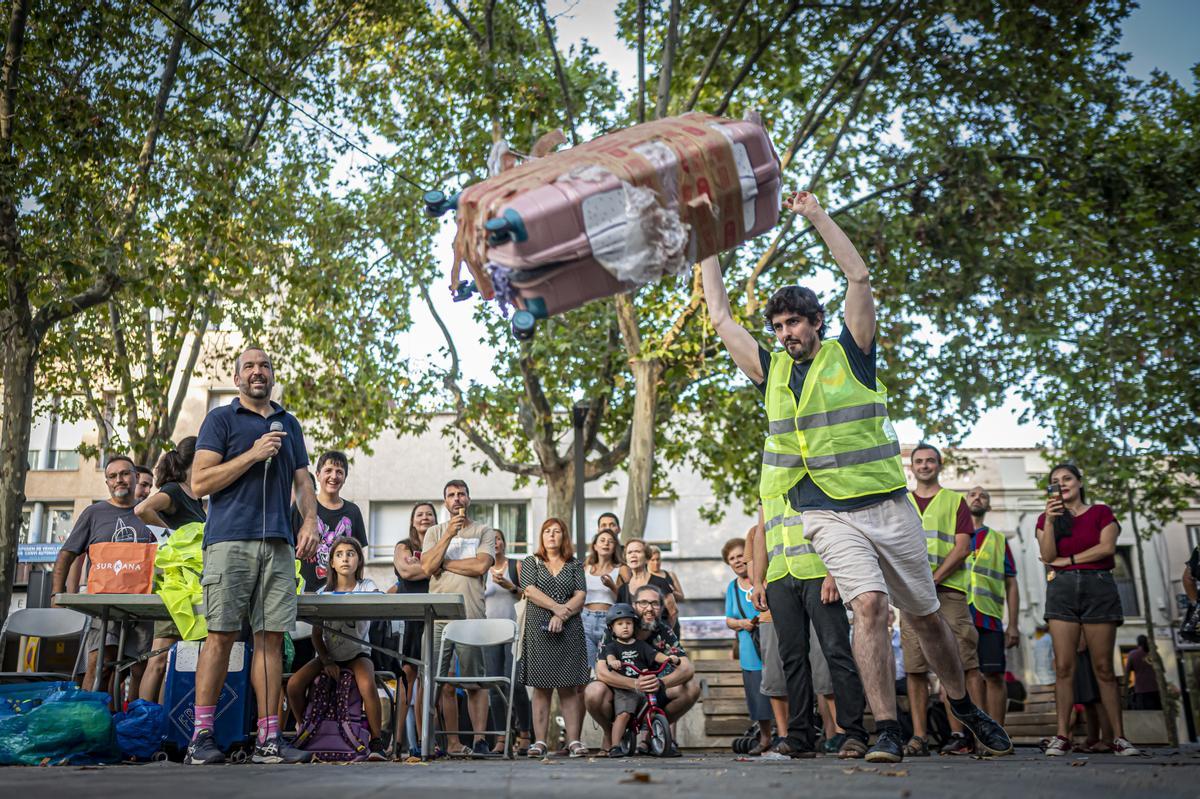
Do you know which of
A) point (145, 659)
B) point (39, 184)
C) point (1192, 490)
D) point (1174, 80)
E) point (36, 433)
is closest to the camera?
point (145, 659)

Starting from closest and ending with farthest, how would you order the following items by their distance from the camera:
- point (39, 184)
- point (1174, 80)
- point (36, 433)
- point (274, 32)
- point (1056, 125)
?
1. point (39, 184)
2. point (274, 32)
3. point (1056, 125)
4. point (1174, 80)
5. point (36, 433)

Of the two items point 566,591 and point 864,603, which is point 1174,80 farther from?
point 864,603

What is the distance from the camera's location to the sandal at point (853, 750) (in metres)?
5.55

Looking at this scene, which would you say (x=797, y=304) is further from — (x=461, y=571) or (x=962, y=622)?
(x=461, y=571)

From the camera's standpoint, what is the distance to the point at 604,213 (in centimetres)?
455

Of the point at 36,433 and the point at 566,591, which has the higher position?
the point at 36,433

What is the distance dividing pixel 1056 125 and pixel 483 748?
434 inches

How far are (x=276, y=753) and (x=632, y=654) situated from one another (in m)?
3.57

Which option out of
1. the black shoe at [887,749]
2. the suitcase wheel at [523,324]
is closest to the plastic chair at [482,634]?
the black shoe at [887,749]

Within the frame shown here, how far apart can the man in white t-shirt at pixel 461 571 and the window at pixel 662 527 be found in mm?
24980

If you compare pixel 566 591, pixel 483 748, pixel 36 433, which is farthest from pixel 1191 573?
pixel 36 433

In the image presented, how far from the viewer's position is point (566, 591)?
934cm

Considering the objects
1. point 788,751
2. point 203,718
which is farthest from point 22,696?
point 788,751

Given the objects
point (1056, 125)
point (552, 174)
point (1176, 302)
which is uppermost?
point (1056, 125)
